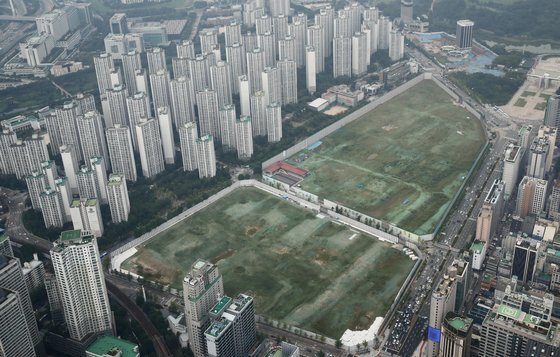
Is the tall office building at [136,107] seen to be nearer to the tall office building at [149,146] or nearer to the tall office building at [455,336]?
the tall office building at [149,146]

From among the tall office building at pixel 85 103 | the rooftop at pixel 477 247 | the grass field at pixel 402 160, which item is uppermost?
the tall office building at pixel 85 103

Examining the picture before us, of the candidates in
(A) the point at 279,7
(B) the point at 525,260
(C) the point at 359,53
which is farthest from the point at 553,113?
(A) the point at 279,7

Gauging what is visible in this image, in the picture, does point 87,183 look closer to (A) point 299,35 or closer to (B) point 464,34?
(A) point 299,35

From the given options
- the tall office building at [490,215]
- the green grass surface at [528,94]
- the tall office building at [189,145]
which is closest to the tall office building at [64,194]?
the tall office building at [189,145]

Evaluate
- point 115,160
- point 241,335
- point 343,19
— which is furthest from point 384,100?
point 241,335

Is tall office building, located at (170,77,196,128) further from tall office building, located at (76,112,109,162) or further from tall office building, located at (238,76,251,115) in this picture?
tall office building, located at (76,112,109,162)

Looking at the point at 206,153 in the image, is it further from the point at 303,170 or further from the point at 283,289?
the point at 283,289
